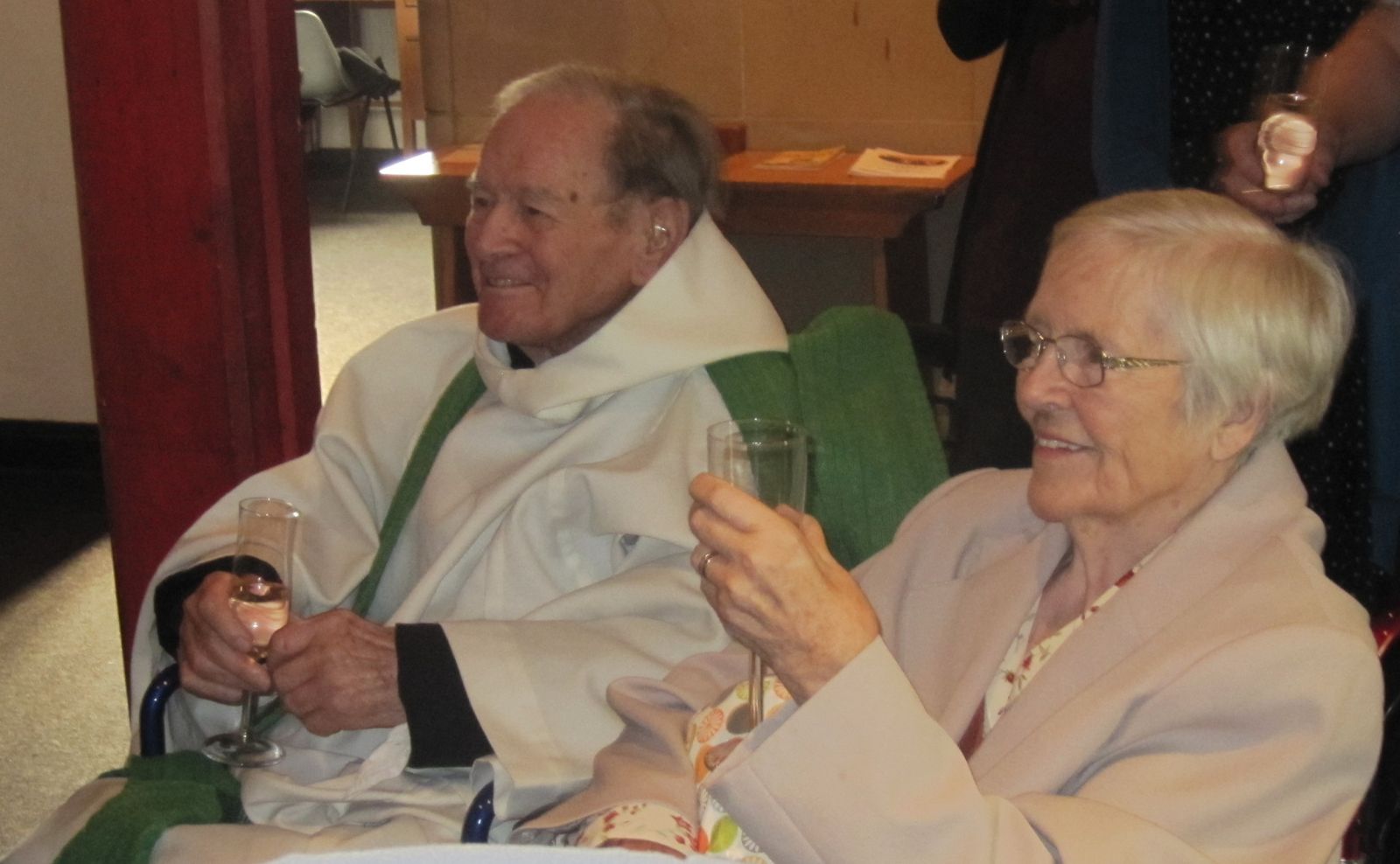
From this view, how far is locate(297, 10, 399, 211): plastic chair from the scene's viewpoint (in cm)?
931

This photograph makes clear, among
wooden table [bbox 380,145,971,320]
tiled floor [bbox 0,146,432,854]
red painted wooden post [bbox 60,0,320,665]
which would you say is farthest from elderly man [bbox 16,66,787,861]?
wooden table [bbox 380,145,971,320]

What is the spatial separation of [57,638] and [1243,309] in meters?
3.36

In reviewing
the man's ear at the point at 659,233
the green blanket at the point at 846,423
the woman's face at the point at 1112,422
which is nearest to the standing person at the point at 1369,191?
the green blanket at the point at 846,423

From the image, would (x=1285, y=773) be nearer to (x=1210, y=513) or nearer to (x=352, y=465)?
(x=1210, y=513)

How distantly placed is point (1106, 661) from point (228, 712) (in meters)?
1.23

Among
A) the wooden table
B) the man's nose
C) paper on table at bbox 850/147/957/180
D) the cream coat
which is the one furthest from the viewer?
paper on table at bbox 850/147/957/180

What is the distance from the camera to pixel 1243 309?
1534 millimetres

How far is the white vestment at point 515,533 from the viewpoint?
195 cm

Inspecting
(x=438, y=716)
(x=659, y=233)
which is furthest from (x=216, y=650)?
(x=659, y=233)

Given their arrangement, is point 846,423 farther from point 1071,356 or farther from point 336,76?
point 336,76

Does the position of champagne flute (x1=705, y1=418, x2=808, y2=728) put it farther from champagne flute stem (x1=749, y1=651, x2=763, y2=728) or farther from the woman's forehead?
the woman's forehead

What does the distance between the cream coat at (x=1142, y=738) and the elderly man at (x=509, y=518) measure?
0.31 m

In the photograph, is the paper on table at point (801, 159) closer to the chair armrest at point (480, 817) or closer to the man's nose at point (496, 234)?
the man's nose at point (496, 234)

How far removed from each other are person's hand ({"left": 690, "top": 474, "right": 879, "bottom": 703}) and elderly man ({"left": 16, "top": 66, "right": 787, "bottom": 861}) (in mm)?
638
